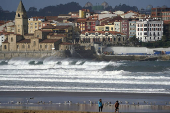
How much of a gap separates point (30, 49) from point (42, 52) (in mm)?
2667

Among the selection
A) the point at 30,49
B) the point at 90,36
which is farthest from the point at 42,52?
the point at 90,36

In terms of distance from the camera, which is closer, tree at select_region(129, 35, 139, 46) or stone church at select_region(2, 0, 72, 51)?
stone church at select_region(2, 0, 72, 51)

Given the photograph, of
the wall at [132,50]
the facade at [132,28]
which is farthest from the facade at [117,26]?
the wall at [132,50]

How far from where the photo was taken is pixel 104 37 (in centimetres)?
8900

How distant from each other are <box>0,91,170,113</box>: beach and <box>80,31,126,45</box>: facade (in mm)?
51189

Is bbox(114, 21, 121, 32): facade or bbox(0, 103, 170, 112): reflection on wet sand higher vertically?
bbox(114, 21, 121, 32): facade

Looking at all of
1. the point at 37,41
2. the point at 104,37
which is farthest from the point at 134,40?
the point at 37,41

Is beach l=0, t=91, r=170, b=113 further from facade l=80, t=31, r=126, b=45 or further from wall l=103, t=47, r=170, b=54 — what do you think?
facade l=80, t=31, r=126, b=45

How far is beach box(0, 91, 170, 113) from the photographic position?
3042 centimetres

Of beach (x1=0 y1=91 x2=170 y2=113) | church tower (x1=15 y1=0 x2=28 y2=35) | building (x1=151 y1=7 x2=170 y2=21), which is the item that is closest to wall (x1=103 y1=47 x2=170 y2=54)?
church tower (x1=15 y1=0 x2=28 y2=35)

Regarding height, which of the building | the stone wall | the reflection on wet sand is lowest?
the reflection on wet sand

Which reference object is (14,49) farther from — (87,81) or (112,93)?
(112,93)

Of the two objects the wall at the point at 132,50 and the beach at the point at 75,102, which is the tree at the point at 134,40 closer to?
the wall at the point at 132,50

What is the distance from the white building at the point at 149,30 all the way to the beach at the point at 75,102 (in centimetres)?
5521
